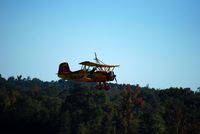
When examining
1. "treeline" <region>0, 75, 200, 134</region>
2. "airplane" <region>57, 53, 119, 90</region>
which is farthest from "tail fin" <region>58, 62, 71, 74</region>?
"treeline" <region>0, 75, 200, 134</region>

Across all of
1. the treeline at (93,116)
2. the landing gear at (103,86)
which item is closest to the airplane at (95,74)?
the landing gear at (103,86)

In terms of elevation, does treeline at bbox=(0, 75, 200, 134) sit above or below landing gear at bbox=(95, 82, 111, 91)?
below

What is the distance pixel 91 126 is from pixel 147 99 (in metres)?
97.1

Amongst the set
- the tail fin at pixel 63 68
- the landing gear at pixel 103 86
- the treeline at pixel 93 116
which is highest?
the tail fin at pixel 63 68

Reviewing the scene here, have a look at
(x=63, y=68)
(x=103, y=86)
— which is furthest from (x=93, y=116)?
(x=103, y=86)

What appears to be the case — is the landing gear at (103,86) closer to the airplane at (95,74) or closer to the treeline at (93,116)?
the airplane at (95,74)

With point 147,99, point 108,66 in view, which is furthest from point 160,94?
point 108,66

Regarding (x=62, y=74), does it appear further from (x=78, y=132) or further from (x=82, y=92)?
(x=82, y=92)

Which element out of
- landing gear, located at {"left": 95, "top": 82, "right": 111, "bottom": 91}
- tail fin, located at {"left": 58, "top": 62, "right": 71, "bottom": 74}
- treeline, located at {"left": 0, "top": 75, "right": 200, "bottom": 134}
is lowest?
treeline, located at {"left": 0, "top": 75, "right": 200, "bottom": 134}

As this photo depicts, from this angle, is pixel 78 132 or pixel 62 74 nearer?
pixel 62 74

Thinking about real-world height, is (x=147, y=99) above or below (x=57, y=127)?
above

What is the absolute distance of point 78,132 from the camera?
281 feet

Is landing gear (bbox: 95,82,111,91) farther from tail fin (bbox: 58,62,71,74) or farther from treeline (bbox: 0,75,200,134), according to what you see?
treeline (bbox: 0,75,200,134)

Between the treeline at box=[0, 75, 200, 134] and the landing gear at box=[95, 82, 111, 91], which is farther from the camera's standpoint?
the treeline at box=[0, 75, 200, 134]
